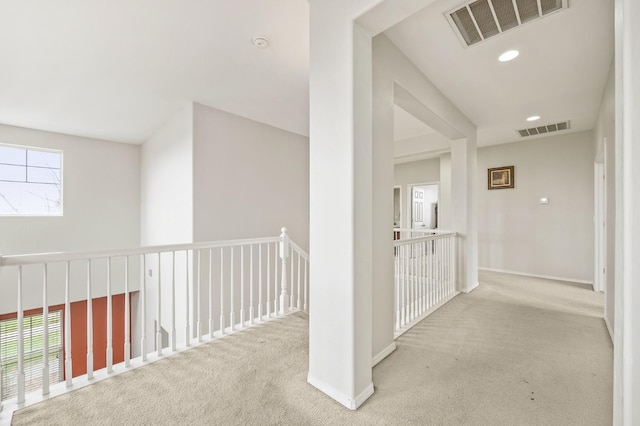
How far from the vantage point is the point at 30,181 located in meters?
4.28

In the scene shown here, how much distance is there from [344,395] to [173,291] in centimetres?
155

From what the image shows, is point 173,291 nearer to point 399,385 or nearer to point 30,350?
point 399,385

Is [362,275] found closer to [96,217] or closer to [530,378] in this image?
[530,378]

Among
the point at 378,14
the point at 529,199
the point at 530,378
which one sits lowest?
Result: the point at 530,378

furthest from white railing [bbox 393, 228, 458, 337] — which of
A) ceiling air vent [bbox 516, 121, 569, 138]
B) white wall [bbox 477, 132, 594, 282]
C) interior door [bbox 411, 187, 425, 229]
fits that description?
interior door [bbox 411, 187, 425, 229]

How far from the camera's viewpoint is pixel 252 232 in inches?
161

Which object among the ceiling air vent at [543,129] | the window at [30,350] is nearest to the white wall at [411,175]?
the ceiling air vent at [543,129]

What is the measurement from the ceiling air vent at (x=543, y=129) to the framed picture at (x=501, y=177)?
0.66 metres

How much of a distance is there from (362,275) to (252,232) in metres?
2.77

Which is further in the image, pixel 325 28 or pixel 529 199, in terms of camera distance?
pixel 529 199

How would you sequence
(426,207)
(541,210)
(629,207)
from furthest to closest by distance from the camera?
(426,207) → (541,210) → (629,207)

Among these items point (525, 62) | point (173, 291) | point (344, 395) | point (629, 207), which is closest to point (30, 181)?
point (173, 291)

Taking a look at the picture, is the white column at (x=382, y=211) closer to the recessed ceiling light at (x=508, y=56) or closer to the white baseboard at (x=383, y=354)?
the white baseboard at (x=383, y=354)

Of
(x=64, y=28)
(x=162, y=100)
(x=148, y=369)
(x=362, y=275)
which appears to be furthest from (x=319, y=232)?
(x=162, y=100)
